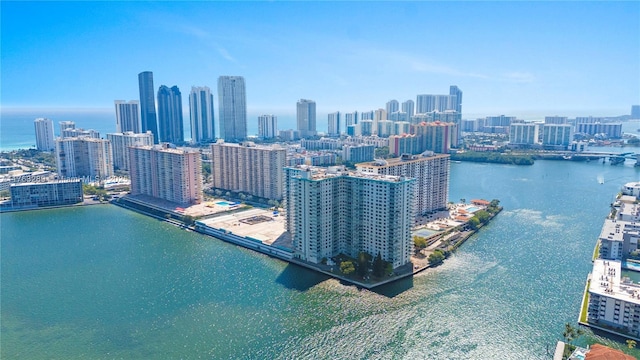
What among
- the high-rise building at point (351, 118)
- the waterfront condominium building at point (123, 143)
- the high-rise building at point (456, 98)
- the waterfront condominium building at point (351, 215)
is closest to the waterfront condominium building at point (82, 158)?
the waterfront condominium building at point (123, 143)

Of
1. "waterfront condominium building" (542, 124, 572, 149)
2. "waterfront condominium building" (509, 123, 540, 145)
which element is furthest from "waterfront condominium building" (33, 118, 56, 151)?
"waterfront condominium building" (542, 124, 572, 149)

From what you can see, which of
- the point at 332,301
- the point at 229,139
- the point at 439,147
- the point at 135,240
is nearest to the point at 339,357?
the point at 332,301

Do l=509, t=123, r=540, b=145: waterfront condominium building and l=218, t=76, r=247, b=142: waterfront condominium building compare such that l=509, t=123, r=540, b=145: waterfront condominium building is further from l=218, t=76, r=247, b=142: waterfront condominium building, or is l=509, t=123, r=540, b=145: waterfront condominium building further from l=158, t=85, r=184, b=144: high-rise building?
l=158, t=85, r=184, b=144: high-rise building

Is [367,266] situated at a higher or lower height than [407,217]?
lower

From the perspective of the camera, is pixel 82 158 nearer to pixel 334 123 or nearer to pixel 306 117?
pixel 306 117

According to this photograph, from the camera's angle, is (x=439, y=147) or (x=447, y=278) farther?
(x=439, y=147)

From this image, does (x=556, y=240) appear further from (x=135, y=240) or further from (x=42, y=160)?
(x=42, y=160)

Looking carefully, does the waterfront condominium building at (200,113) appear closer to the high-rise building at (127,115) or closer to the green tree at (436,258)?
the high-rise building at (127,115)

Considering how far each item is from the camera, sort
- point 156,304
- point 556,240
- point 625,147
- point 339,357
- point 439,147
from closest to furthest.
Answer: point 339,357 < point 156,304 < point 556,240 < point 439,147 < point 625,147
